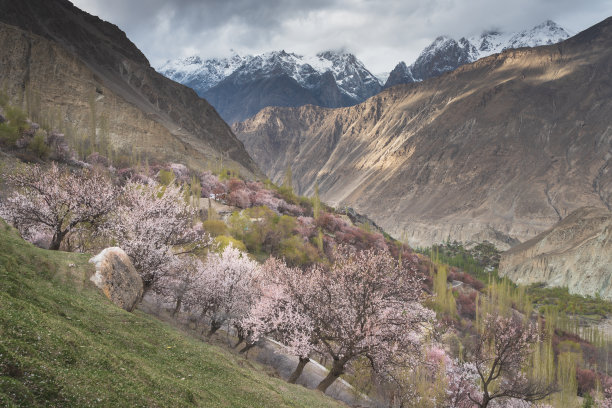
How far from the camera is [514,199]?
153 metres

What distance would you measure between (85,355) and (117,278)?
9485 millimetres

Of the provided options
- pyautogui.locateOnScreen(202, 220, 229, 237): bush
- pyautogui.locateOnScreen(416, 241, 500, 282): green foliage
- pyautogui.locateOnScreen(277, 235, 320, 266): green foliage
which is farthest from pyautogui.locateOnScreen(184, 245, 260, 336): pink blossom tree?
pyautogui.locateOnScreen(416, 241, 500, 282): green foliage

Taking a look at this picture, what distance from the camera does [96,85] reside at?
245 feet

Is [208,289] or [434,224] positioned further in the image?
[434,224]

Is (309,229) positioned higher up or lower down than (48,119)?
lower down

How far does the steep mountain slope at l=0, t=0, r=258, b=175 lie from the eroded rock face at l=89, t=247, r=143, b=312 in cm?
5770

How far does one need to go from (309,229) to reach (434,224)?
11264 centimetres

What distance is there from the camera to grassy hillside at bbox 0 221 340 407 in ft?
19.6

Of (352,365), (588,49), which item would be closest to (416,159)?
(588,49)

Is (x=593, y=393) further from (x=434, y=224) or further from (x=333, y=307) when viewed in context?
(x=434, y=224)

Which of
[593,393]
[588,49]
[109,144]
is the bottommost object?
[593,393]

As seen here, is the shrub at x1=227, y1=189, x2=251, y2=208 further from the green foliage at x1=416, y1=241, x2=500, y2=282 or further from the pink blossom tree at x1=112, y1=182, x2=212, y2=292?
the green foliage at x1=416, y1=241, x2=500, y2=282

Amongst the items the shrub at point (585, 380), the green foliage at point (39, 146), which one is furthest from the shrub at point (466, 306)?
the green foliage at point (39, 146)

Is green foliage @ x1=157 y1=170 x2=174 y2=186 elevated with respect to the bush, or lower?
elevated
